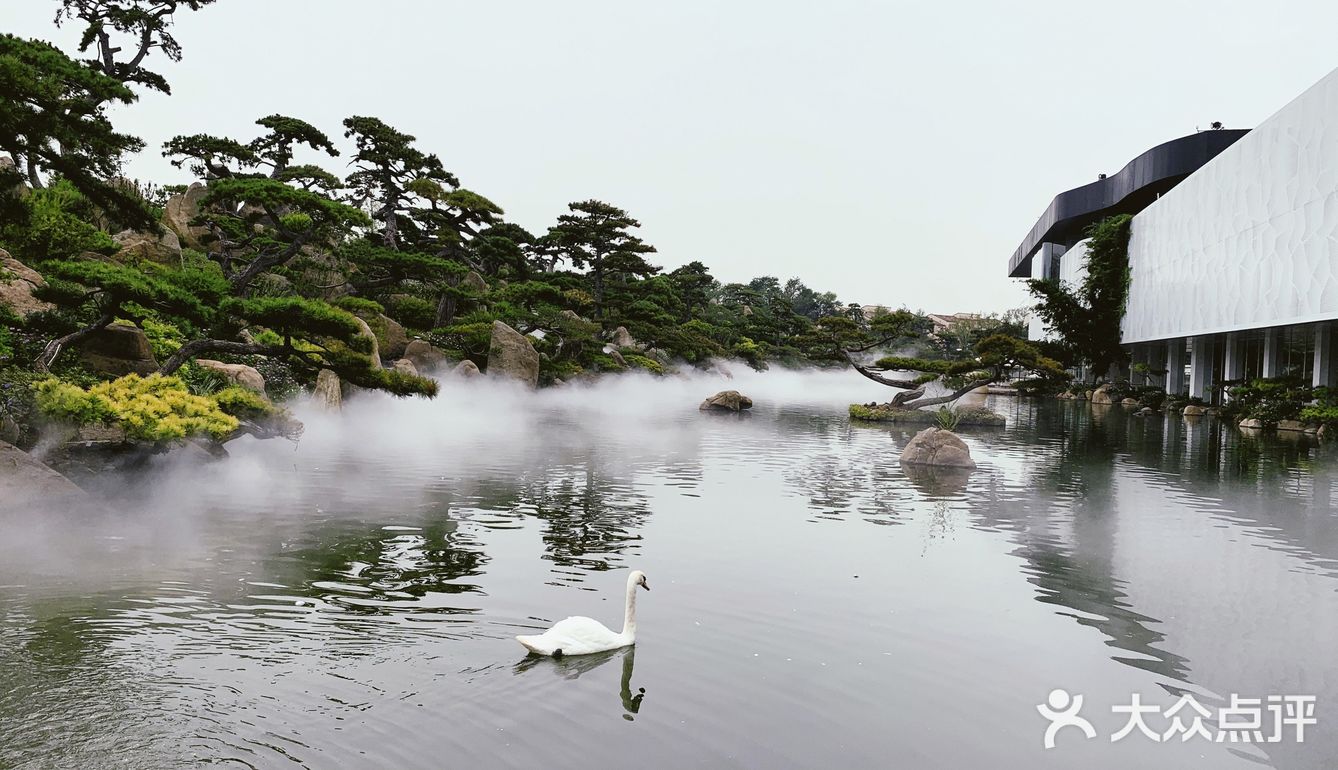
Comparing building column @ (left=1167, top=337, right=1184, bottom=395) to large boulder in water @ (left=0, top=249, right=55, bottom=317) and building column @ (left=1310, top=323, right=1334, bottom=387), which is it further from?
large boulder in water @ (left=0, top=249, right=55, bottom=317)

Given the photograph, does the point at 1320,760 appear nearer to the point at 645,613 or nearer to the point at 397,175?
the point at 645,613

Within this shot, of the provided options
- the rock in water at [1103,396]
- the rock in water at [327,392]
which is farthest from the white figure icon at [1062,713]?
the rock in water at [1103,396]

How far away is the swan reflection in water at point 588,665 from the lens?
595 centimetres

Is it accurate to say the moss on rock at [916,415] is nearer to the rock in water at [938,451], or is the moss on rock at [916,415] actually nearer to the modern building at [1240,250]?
the modern building at [1240,250]

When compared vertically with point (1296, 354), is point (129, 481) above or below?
below

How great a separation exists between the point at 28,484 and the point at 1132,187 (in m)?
51.1

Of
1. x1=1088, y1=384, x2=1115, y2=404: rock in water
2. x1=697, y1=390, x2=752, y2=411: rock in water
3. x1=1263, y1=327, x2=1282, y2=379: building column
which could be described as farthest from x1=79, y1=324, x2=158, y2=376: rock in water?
x1=1088, y1=384, x2=1115, y2=404: rock in water

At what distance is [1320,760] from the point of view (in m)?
5.09

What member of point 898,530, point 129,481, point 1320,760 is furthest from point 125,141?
point 1320,760

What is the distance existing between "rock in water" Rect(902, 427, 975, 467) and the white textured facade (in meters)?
13.2

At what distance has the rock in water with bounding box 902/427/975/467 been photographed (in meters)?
17.6

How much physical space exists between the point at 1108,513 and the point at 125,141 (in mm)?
13738

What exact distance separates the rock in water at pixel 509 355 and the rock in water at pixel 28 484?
76.4ft

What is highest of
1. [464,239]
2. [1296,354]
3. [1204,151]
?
[1204,151]
